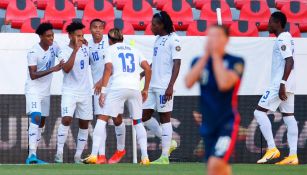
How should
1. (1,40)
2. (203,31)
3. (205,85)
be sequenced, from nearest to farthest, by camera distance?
1. (205,85)
2. (1,40)
3. (203,31)

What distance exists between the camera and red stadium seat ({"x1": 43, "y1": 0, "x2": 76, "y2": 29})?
18172 mm

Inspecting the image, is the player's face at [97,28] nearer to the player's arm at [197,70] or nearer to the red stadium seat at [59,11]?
the red stadium seat at [59,11]

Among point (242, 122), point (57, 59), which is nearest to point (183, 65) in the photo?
point (242, 122)

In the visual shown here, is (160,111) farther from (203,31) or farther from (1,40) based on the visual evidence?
(203,31)

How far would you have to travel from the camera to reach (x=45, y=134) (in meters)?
15.3

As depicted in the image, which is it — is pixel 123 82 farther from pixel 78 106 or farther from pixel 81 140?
pixel 81 140

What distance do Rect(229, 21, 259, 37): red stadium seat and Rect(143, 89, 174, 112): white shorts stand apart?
17.3 ft

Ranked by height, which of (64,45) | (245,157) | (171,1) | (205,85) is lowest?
(245,157)

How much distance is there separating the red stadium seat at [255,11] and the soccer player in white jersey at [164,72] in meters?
5.97

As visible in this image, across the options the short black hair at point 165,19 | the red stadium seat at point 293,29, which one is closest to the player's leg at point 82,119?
the short black hair at point 165,19

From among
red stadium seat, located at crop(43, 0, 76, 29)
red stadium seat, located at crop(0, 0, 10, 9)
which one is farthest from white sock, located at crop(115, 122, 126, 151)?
red stadium seat, located at crop(0, 0, 10, 9)

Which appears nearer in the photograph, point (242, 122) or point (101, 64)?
point (101, 64)

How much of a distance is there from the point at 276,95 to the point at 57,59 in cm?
362

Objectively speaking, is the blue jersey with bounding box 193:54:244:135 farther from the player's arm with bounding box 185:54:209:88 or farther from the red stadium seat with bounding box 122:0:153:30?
the red stadium seat with bounding box 122:0:153:30
